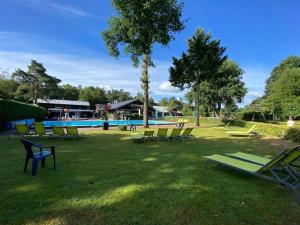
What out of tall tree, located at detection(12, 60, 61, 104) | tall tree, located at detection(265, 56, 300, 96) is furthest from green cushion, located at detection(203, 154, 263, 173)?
tall tree, located at detection(265, 56, 300, 96)

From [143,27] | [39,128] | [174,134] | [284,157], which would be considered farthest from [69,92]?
[284,157]

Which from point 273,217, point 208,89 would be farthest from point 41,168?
point 208,89

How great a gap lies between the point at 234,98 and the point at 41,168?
1307 inches

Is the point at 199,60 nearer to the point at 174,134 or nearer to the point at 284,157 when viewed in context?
the point at 174,134

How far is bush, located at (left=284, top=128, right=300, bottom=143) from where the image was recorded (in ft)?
39.7

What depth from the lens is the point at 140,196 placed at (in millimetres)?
3830

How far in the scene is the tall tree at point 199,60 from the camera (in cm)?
2264

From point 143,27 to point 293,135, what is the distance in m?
14.9

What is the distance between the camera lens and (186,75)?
2420 centimetres

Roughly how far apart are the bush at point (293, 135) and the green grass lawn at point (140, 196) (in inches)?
365

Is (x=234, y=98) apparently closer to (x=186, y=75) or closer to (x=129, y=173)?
(x=186, y=75)

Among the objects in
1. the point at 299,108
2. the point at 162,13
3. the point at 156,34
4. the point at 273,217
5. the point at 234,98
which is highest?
the point at 162,13

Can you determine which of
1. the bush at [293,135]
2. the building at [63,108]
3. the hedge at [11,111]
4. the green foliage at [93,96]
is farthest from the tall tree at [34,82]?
the bush at [293,135]

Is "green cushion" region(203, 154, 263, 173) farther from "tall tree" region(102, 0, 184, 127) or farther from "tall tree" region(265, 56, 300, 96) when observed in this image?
"tall tree" region(265, 56, 300, 96)
